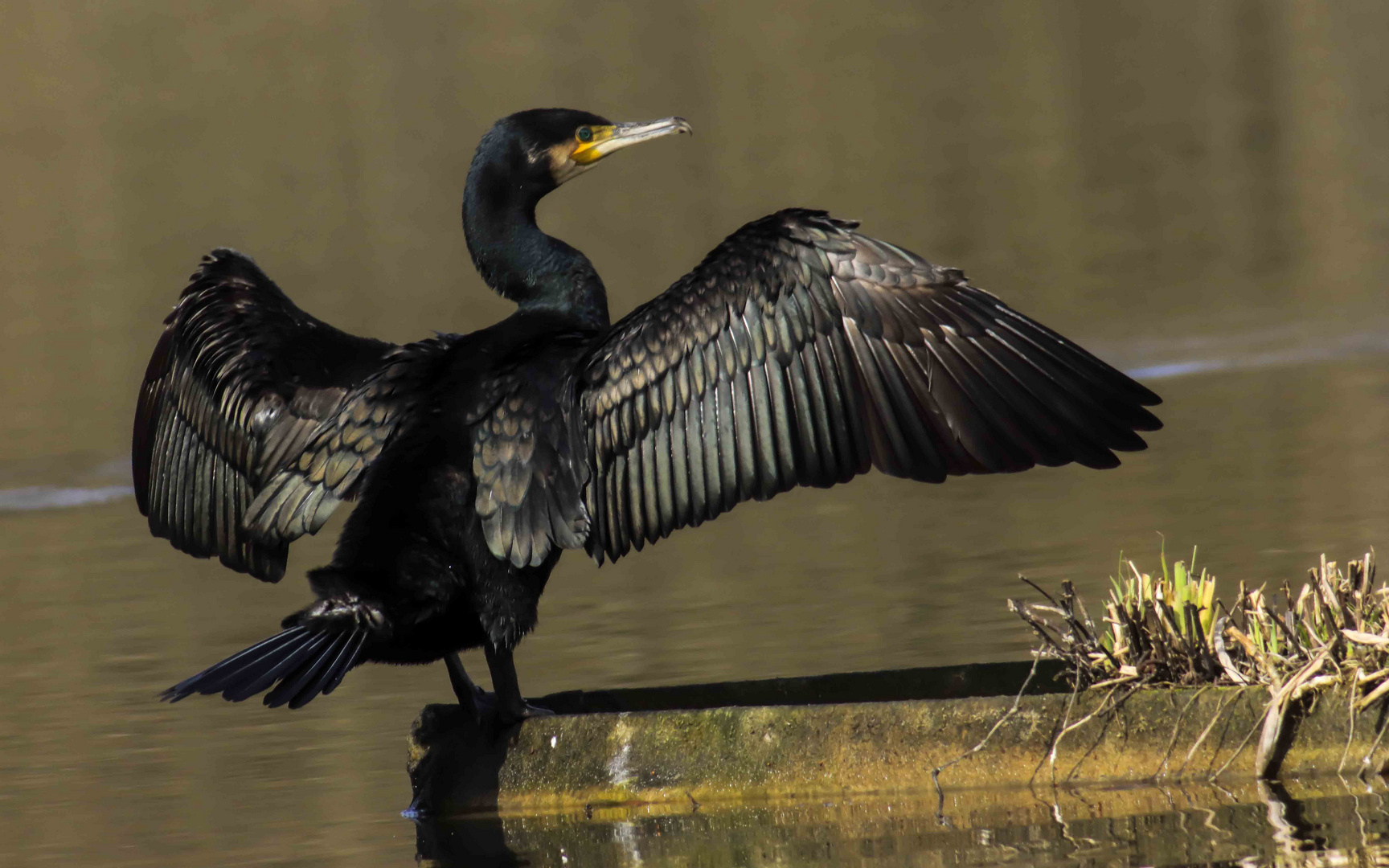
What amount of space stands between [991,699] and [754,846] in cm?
68

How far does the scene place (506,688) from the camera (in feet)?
19.0

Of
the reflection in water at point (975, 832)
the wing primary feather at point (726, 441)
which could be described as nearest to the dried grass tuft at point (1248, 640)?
the reflection in water at point (975, 832)

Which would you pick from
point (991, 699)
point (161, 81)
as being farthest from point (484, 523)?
point (161, 81)

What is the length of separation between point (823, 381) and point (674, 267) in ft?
46.9

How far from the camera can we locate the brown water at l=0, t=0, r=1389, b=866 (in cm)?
745

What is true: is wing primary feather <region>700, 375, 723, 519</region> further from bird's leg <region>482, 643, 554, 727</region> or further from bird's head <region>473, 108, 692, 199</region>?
bird's head <region>473, 108, 692, 199</region>

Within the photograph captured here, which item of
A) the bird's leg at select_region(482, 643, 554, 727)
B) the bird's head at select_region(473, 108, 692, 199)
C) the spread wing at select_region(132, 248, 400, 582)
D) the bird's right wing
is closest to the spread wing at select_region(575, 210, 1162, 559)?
the bird's leg at select_region(482, 643, 554, 727)

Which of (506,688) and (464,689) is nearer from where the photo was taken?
(506,688)

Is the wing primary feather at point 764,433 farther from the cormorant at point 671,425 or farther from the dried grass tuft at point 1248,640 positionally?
the dried grass tuft at point 1248,640

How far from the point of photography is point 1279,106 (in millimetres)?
24531

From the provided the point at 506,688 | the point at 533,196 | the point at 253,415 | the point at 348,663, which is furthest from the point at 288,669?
the point at 533,196

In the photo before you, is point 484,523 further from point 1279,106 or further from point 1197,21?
point 1197,21

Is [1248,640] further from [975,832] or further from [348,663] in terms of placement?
[348,663]

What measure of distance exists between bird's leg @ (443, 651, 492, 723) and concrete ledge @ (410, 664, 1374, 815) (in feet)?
0.17
